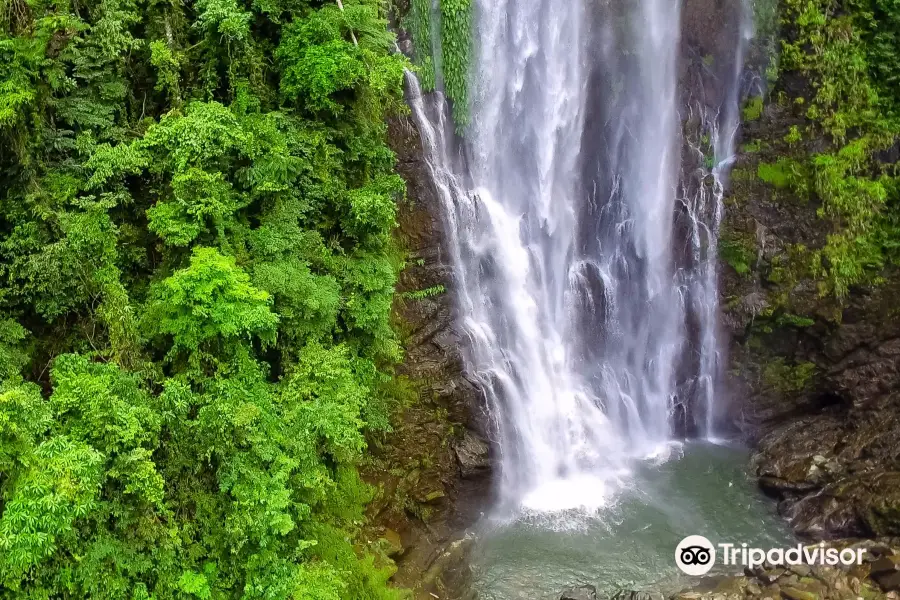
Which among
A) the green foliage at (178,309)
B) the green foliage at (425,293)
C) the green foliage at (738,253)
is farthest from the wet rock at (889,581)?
the green foliage at (425,293)

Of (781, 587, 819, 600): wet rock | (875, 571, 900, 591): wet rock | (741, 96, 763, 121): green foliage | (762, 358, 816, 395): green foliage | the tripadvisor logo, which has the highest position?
(741, 96, 763, 121): green foliage

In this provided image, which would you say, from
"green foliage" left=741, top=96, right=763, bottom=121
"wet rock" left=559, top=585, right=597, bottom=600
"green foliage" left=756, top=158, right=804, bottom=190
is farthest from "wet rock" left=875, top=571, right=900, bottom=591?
"green foliage" left=741, top=96, right=763, bottom=121

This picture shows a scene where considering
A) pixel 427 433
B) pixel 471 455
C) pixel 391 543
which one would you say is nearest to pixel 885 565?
pixel 471 455

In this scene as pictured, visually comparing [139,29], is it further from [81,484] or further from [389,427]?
[389,427]

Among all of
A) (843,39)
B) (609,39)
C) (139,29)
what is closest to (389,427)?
(139,29)

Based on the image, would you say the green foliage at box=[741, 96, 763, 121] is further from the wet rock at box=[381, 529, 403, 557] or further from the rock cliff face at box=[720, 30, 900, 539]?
the wet rock at box=[381, 529, 403, 557]

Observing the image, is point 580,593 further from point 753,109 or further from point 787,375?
point 753,109
